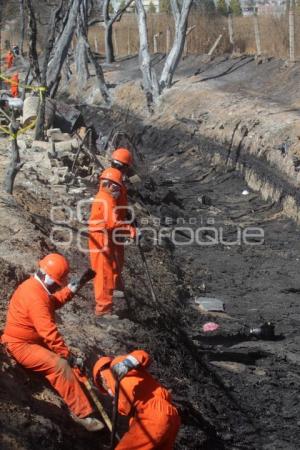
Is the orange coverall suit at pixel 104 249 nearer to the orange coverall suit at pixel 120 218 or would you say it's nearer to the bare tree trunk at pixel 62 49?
the orange coverall suit at pixel 120 218

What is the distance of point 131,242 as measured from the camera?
12227 mm

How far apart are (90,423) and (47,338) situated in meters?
0.81

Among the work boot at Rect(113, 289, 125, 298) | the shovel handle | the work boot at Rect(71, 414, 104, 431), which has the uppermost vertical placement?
the shovel handle

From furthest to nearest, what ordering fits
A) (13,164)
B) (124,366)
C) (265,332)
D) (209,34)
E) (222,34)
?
(209,34), (222,34), (13,164), (265,332), (124,366)

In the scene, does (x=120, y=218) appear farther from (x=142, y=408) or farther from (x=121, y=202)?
(x=142, y=408)

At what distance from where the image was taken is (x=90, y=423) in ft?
19.9

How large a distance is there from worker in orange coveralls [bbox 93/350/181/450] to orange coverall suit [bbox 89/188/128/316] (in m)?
3.45

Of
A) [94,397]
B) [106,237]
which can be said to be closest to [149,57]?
[106,237]

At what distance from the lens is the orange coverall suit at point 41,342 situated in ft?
20.0

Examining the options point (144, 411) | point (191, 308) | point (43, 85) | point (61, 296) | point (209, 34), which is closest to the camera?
point (144, 411)

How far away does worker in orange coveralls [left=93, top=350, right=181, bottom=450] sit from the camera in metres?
5.53

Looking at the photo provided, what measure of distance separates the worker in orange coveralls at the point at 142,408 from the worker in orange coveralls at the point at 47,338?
58 centimetres

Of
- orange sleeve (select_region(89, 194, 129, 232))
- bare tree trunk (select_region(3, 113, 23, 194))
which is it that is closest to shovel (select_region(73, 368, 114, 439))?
orange sleeve (select_region(89, 194, 129, 232))

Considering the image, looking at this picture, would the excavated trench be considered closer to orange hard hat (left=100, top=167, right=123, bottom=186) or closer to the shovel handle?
the shovel handle
